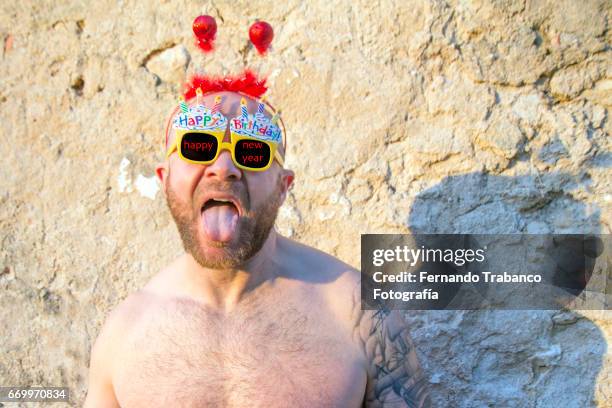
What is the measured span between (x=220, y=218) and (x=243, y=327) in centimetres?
33

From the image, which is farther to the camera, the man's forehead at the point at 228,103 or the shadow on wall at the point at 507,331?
the shadow on wall at the point at 507,331

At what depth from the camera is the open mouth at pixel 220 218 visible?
197cm

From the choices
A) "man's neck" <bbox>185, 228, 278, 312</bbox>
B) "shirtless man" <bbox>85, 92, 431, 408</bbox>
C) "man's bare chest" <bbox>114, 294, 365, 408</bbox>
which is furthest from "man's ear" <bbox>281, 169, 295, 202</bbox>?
"man's bare chest" <bbox>114, 294, 365, 408</bbox>

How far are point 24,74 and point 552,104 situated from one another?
1905mm

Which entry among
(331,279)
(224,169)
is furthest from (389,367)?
(224,169)

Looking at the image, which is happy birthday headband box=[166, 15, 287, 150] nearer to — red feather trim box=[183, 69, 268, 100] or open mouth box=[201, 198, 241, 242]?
red feather trim box=[183, 69, 268, 100]

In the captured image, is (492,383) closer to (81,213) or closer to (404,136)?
(404,136)

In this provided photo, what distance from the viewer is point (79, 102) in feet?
8.89

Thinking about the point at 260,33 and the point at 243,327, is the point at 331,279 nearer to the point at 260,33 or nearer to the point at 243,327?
the point at 243,327

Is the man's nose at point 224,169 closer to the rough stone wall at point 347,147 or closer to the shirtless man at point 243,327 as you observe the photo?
the shirtless man at point 243,327

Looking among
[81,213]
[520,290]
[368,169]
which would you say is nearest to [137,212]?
[81,213]

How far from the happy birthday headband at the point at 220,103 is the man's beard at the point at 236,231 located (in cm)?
17

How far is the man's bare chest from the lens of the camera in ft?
6.48

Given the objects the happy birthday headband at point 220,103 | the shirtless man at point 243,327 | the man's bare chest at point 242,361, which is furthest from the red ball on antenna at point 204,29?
the man's bare chest at point 242,361
